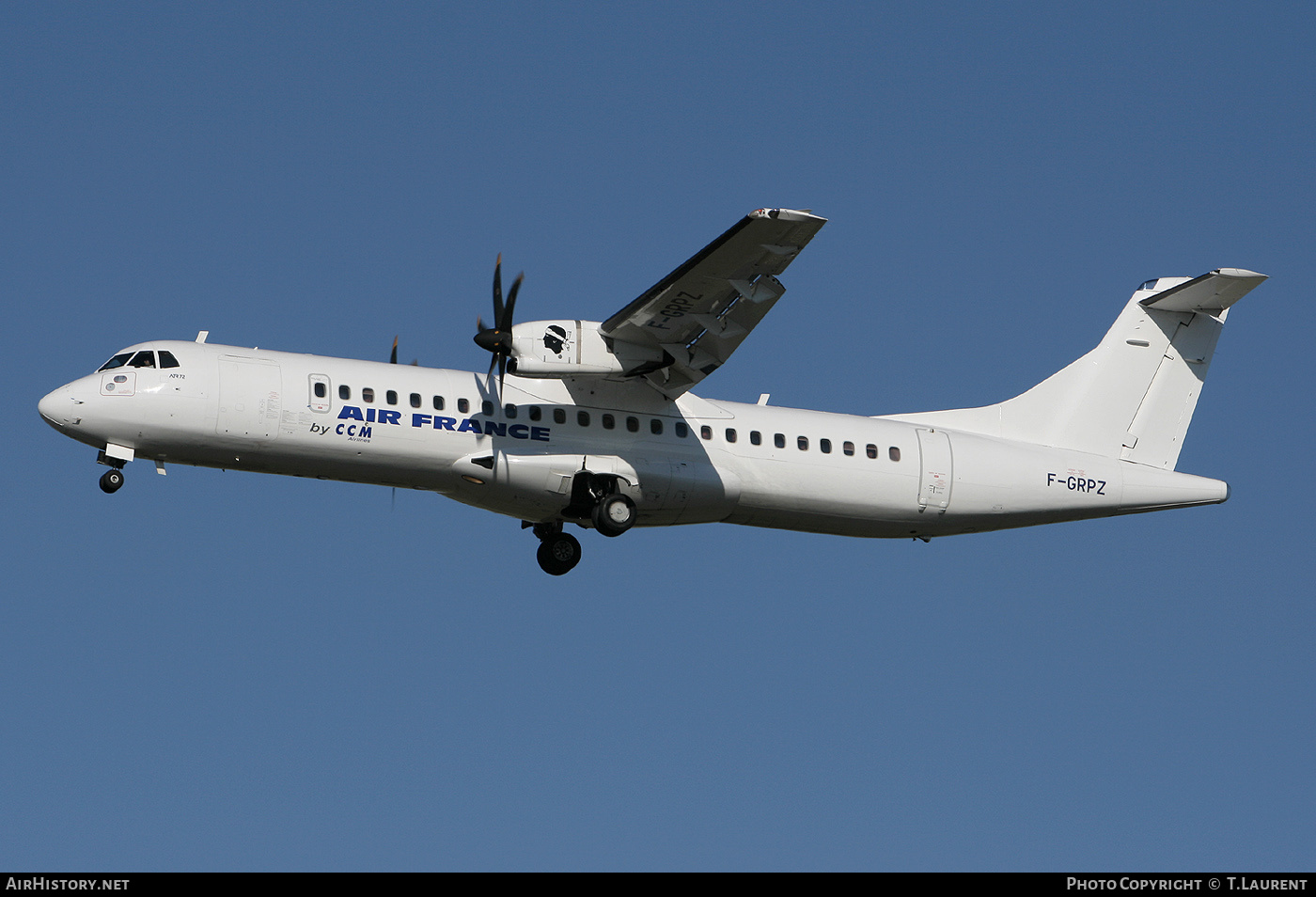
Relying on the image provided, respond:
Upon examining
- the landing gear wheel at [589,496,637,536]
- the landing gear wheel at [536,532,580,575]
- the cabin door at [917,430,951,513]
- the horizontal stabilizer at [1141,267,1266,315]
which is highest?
the horizontal stabilizer at [1141,267,1266,315]

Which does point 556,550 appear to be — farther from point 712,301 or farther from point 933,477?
point 933,477

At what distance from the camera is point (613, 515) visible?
2114 cm

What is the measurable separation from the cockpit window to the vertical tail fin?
461 inches

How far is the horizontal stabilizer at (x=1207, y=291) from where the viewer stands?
912 inches

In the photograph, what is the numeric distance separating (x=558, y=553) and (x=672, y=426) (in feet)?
8.82

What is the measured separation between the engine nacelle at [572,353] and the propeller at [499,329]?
134mm

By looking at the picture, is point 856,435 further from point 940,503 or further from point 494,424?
point 494,424

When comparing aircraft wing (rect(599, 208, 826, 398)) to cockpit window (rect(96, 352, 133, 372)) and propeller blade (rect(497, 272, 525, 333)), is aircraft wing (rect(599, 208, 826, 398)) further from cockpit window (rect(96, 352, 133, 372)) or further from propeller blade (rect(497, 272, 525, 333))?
cockpit window (rect(96, 352, 133, 372))

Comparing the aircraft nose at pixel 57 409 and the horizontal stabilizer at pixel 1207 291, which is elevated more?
the horizontal stabilizer at pixel 1207 291

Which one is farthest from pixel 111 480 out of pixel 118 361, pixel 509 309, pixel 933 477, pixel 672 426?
pixel 933 477

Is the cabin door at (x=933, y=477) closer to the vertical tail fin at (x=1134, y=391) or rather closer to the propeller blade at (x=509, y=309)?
the vertical tail fin at (x=1134, y=391)

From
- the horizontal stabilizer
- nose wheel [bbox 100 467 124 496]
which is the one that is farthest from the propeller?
the horizontal stabilizer

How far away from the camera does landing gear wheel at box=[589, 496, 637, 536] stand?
21125mm

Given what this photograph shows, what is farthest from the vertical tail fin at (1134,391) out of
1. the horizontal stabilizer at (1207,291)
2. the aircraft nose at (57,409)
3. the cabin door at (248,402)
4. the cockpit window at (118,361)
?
the aircraft nose at (57,409)
